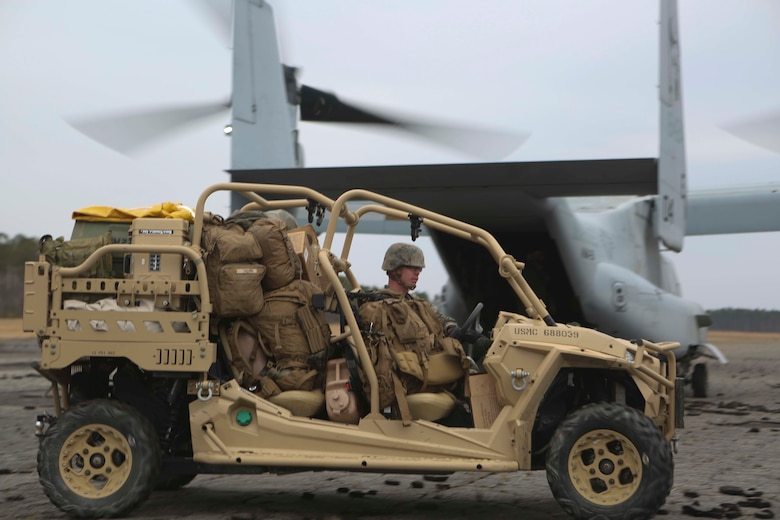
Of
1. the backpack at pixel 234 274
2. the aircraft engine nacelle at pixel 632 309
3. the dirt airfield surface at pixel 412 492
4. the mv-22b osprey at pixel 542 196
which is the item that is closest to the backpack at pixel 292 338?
the backpack at pixel 234 274

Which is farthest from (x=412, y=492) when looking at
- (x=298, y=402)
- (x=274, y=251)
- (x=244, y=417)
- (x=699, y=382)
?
(x=699, y=382)

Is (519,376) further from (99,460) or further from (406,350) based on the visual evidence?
(99,460)

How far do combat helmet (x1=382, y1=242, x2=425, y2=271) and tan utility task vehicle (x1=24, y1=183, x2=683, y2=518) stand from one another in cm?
23

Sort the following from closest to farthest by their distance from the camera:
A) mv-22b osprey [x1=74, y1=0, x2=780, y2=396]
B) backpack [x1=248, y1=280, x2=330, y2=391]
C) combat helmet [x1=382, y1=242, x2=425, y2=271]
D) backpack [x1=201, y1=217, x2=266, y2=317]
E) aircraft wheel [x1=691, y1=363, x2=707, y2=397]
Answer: backpack [x1=201, y1=217, x2=266, y2=317]
backpack [x1=248, y1=280, x2=330, y2=391]
combat helmet [x1=382, y1=242, x2=425, y2=271]
mv-22b osprey [x1=74, y1=0, x2=780, y2=396]
aircraft wheel [x1=691, y1=363, x2=707, y2=397]

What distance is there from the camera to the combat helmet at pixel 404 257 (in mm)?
5535

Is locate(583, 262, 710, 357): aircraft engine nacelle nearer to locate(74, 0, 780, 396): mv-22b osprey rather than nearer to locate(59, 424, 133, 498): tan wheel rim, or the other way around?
locate(74, 0, 780, 396): mv-22b osprey

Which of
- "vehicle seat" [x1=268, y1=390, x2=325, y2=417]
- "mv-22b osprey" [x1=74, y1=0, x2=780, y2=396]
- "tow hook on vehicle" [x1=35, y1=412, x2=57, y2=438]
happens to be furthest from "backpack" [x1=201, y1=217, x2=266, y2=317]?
"mv-22b osprey" [x1=74, y1=0, x2=780, y2=396]

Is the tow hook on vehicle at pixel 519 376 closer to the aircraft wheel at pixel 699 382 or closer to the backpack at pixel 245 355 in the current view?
the backpack at pixel 245 355

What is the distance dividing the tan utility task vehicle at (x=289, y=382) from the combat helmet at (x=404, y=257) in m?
0.23

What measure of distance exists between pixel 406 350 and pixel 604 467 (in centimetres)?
123

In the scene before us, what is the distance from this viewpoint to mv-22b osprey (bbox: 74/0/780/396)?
1072 centimetres

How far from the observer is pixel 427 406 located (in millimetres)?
5207

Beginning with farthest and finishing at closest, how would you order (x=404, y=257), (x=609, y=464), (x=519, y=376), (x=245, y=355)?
(x=404, y=257), (x=245, y=355), (x=519, y=376), (x=609, y=464)

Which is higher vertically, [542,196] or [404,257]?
[542,196]
